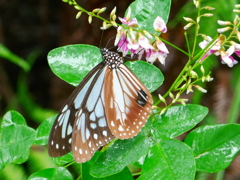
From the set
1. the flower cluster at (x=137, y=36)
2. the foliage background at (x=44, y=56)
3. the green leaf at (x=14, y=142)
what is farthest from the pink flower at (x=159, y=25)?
the foliage background at (x=44, y=56)

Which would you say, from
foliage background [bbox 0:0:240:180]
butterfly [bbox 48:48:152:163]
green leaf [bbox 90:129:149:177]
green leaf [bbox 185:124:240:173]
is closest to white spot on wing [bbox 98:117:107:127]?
butterfly [bbox 48:48:152:163]

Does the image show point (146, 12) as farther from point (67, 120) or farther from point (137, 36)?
point (67, 120)

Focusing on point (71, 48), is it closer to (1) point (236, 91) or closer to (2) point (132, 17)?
(2) point (132, 17)

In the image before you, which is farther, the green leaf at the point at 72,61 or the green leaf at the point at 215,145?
the green leaf at the point at 72,61

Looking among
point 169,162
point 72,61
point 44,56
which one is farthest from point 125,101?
point 44,56

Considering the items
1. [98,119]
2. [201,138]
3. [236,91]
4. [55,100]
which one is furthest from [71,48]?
[55,100]

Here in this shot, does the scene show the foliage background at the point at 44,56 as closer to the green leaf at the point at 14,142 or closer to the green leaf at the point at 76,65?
the green leaf at the point at 76,65
